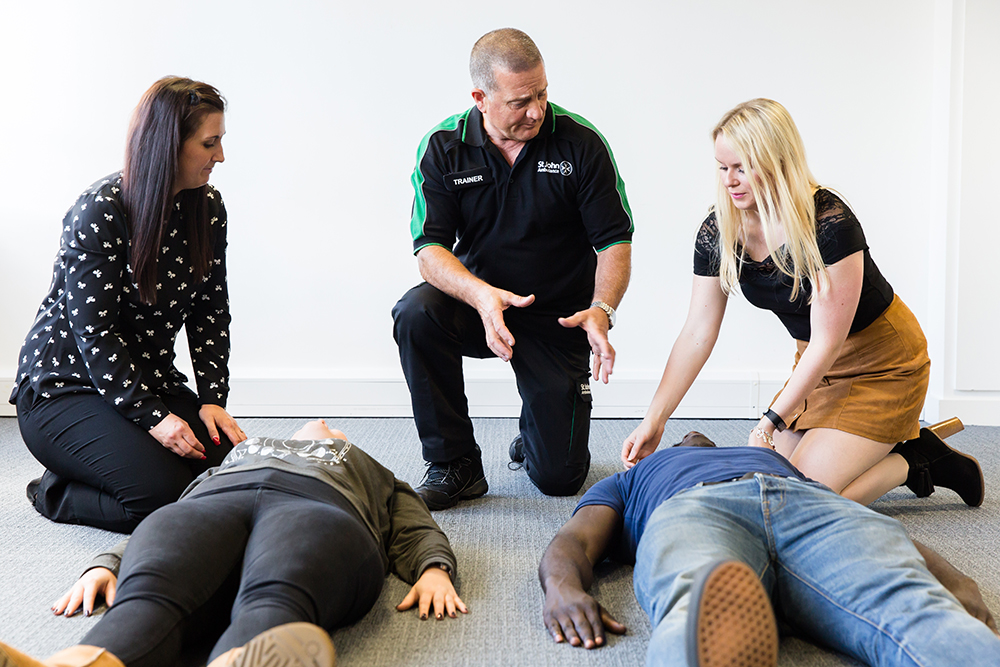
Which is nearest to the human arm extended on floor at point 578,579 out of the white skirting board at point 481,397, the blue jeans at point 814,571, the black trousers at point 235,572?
the blue jeans at point 814,571

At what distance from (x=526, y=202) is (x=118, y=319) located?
111cm

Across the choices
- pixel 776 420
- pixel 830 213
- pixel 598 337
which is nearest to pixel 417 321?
pixel 598 337

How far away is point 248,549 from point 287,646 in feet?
0.84

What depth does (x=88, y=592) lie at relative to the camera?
132 centimetres

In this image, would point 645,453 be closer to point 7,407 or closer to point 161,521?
point 161,521

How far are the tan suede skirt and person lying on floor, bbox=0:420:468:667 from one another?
3.44 ft

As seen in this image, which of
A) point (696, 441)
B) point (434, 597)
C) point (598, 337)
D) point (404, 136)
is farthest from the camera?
point (404, 136)

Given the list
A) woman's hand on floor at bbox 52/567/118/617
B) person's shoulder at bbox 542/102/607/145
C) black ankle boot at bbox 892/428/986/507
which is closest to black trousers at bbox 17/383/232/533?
woman's hand on floor at bbox 52/567/118/617

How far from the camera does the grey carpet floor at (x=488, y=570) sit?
1237 millimetres

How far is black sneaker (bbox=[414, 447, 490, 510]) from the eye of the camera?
2006 millimetres

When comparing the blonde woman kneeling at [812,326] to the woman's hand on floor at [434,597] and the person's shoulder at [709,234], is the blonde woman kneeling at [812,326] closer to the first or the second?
the person's shoulder at [709,234]

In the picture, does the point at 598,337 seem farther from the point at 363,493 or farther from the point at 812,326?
the point at 363,493

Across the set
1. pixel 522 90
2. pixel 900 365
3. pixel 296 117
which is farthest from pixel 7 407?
pixel 900 365

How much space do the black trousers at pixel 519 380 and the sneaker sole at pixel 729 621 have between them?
4.03 feet
